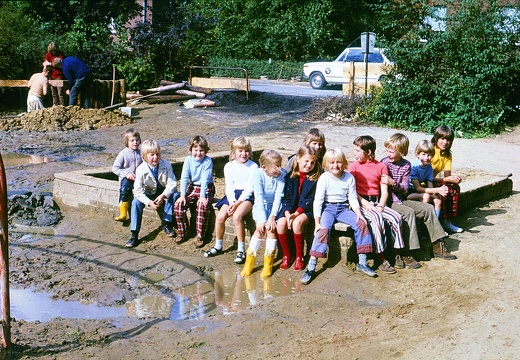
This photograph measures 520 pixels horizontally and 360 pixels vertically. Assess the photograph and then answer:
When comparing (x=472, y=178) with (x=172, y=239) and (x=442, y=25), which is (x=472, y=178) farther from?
(x=442, y=25)

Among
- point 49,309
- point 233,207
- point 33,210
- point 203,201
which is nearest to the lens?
point 49,309

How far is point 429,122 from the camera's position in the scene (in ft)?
57.5

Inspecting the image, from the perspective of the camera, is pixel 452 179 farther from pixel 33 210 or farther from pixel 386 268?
pixel 33 210

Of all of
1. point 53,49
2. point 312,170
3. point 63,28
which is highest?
point 63,28

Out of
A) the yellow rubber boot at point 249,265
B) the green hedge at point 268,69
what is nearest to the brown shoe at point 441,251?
the yellow rubber boot at point 249,265

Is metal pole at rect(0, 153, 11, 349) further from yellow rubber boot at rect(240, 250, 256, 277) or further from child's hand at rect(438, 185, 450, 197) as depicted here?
child's hand at rect(438, 185, 450, 197)

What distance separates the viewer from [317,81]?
3186 centimetres

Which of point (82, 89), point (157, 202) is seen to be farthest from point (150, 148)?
point (82, 89)

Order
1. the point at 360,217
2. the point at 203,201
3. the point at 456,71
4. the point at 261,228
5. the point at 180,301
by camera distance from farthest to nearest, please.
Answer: the point at 456,71
the point at 203,201
the point at 261,228
the point at 360,217
the point at 180,301

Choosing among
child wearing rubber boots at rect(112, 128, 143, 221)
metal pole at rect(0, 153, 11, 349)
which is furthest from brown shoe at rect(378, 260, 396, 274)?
metal pole at rect(0, 153, 11, 349)

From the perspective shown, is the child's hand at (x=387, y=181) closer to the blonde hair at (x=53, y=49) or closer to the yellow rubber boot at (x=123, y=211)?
the yellow rubber boot at (x=123, y=211)

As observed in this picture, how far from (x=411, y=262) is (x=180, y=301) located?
96.3 inches

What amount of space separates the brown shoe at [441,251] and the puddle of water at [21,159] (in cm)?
867

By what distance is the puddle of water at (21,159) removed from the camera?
1367 cm
